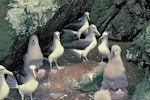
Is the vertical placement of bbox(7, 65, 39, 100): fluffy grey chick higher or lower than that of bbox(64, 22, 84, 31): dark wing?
lower

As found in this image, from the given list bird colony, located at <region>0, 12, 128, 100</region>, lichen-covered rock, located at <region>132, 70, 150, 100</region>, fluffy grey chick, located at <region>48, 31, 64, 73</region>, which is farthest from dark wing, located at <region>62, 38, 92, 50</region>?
lichen-covered rock, located at <region>132, 70, 150, 100</region>

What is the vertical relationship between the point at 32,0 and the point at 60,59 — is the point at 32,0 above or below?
above

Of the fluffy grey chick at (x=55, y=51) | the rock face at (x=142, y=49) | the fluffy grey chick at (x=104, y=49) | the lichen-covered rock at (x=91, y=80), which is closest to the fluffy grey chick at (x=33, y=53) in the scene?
the fluffy grey chick at (x=55, y=51)

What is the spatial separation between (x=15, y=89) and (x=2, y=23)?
28.6 inches

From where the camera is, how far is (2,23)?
5246 millimetres

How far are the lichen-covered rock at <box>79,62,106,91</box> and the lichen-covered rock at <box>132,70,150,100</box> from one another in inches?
18.9

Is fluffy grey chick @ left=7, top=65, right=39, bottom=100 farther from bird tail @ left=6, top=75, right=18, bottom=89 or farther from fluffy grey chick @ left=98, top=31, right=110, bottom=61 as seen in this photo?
fluffy grey chick @ left=98, top=31, right=110, bottom=61

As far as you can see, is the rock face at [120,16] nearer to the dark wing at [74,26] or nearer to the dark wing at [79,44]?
the dark wing at [74,26]

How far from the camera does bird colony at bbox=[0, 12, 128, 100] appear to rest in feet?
15.9

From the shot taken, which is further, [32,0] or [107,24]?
[107,24]

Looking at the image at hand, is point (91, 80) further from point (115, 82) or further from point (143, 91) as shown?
point (143, 91)

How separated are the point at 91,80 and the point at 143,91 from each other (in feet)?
2.07

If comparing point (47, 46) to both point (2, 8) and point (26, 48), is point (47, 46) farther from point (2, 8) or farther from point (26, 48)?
A: point (2, 8)

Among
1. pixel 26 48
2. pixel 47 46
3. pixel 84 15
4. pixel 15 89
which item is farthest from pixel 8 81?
pixel 84 15
